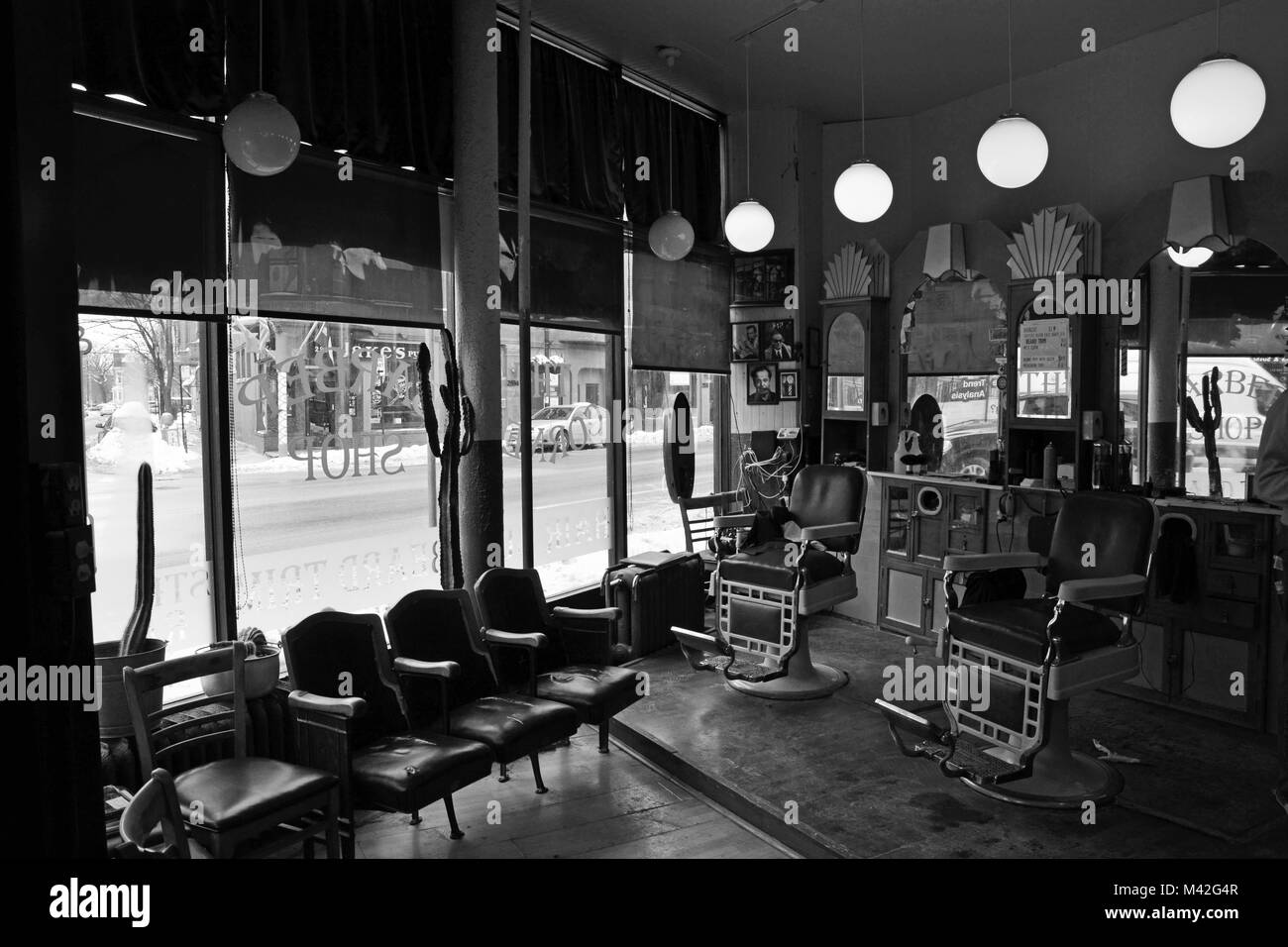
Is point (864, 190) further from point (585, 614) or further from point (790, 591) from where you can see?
point (585, 614)

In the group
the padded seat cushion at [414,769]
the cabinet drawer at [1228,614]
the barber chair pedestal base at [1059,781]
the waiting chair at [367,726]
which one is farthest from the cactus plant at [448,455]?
the cabinet drawer at [1228,614]

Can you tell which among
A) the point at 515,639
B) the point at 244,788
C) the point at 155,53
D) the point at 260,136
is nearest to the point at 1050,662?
the point at 515,639

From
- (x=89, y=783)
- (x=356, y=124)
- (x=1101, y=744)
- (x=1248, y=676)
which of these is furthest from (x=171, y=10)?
(x=1248, y=676)

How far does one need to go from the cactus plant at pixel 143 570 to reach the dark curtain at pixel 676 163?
3571 millimetres

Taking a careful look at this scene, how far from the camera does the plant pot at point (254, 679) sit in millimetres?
3225

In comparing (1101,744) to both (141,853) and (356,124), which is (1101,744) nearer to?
(141,853)

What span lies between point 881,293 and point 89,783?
17.1 ft

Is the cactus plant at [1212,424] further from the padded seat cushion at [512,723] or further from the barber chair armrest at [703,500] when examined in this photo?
the padded seat cushion at [512,723]

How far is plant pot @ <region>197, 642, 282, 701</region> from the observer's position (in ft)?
10.6

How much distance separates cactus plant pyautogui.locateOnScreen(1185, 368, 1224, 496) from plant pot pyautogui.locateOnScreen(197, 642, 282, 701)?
14.2 ft

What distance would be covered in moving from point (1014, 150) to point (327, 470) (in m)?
3.31

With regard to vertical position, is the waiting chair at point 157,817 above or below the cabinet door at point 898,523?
below

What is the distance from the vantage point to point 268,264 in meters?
3.72

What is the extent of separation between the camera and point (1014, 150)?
4.00 metres
